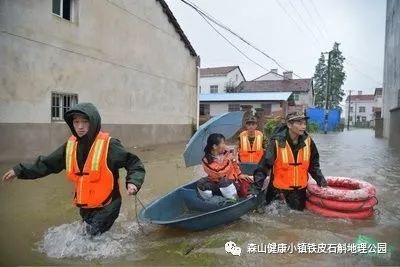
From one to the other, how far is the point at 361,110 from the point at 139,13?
83.7 meters

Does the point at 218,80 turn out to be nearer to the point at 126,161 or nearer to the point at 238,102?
the point at 238,102

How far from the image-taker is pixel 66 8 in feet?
43.5

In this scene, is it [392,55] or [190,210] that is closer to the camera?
[190,210]

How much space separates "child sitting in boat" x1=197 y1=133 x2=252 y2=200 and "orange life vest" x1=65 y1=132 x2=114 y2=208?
1.85 meters

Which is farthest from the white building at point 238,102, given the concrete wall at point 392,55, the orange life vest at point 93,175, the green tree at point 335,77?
the orange life vest at point 93,175

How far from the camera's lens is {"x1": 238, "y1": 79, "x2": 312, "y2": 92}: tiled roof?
1918 inches

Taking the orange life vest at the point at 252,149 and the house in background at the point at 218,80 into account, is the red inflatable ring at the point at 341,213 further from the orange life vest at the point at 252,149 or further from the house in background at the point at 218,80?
the house in background at the point at 218,80

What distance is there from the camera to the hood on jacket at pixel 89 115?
4.38 metres

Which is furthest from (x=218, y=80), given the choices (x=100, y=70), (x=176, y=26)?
(x=100, y=70)

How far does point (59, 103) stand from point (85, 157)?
8.82 metres

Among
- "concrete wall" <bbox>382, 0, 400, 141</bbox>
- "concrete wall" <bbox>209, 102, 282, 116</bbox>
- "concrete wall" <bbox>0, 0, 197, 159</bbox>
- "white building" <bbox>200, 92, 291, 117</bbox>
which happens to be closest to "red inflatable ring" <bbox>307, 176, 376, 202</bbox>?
"concrete wall" <bbox>0, 0, 197, 159</bbox>

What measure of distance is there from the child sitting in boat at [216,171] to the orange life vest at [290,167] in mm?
718

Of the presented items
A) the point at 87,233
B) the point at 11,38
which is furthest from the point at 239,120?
the point at 11,38

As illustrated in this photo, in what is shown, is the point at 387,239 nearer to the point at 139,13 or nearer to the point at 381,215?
the point at 381,215
